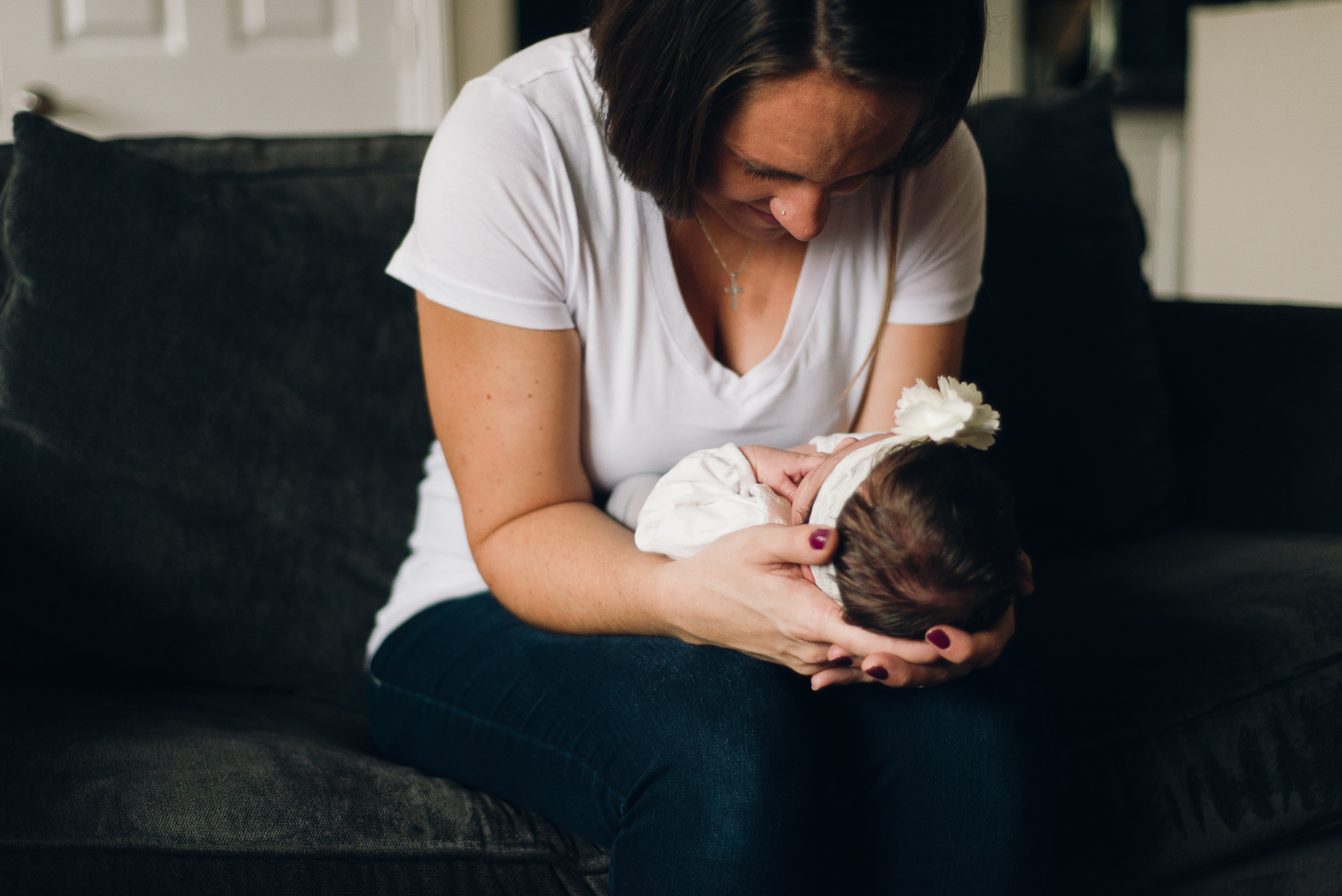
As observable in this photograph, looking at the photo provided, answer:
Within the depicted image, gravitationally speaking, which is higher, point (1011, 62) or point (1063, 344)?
point (1011, 62)

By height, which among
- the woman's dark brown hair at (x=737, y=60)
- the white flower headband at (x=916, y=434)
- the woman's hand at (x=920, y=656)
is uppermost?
the woman's dark brown hair at (x=737, y=60)

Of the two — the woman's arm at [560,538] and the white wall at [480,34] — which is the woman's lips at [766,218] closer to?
the woman's arm at [560,538]

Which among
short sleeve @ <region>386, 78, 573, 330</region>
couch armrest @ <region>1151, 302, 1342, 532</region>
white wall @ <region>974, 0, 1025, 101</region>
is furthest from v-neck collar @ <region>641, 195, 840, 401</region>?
white wall @ <region>974, 0, 1025, 101</region>

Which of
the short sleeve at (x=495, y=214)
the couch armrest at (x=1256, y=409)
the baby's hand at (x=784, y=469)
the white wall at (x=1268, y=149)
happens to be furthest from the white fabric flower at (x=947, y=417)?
the white wall at (x=1268, y=149)

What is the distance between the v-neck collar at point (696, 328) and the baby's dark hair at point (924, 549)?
27 cm

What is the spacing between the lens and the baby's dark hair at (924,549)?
0.83m

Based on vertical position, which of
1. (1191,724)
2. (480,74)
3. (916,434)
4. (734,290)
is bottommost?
A: (1191,724)

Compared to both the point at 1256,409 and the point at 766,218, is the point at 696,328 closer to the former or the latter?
the point at 766,218

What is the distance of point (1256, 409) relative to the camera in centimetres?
156

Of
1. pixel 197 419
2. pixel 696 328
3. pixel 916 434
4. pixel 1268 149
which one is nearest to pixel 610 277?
pixel 696 328

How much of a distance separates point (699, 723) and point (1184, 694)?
585 millimetres

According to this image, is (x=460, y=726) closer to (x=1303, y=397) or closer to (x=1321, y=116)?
(x=1303, y=397)

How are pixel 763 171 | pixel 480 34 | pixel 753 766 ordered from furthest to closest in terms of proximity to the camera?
1. pixel 480 34
2. pixel 763 171
3. pixel 753 766

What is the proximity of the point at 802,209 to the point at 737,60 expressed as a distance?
150 mm
